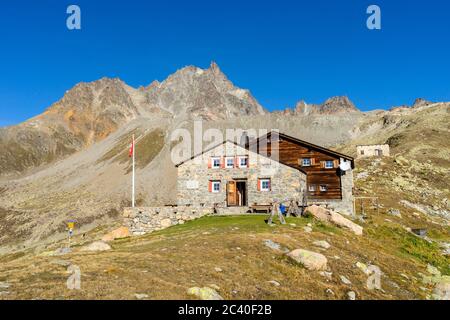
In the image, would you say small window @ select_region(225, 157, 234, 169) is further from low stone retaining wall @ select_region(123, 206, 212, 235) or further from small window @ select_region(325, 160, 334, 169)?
small window @ select_region(325, 160, 334, 169)

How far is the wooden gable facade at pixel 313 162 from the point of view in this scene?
3650 centimetres

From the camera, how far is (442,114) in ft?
392

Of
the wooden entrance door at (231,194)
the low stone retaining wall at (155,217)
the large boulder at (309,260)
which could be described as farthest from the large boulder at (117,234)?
the large boulder at (309,260)

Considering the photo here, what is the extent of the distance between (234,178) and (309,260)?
2111 cm

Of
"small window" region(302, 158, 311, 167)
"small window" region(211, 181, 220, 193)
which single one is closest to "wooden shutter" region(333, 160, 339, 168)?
"small window" region(302, 158, 311, 167)

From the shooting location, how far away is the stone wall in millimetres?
34406

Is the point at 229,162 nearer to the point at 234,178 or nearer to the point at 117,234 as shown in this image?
the point at 234,178

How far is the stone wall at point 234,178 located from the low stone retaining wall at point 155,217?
131 inches

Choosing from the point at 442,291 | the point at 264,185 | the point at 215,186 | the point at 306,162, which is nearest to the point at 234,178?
the point at 215,186

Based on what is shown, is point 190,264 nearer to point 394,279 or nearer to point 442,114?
point 394,279

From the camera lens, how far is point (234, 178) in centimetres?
3591

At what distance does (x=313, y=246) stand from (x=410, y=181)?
44.7m
